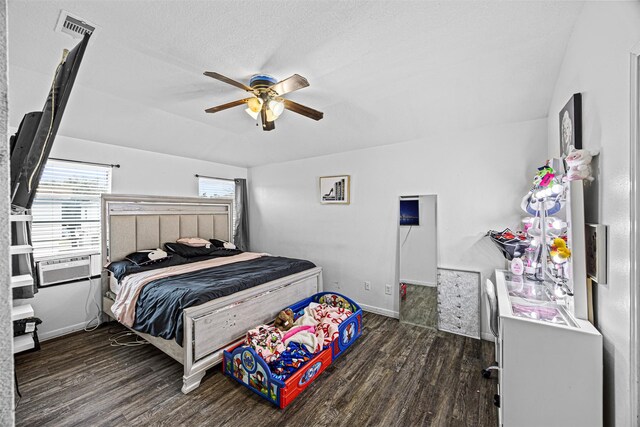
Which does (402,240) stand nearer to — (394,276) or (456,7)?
(394,276)

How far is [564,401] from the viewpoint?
1.36 m

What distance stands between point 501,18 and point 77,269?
15.8 ft

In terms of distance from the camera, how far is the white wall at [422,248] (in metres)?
3.39

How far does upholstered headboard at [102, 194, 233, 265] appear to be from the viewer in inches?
137

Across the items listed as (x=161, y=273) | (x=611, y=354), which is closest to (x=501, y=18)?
(x=611, y=354)

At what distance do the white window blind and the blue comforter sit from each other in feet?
6.42

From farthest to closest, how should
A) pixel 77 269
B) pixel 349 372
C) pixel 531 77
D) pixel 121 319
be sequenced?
1. pixel 77 269
2. pixel 121 319
3. pixel 349 372
4. pixel 531 77

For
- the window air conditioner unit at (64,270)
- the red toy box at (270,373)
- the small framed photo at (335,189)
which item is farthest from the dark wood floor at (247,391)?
the small framed photo at (335,189)

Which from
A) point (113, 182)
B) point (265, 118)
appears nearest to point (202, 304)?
point (265, 118)

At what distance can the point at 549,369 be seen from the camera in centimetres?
140

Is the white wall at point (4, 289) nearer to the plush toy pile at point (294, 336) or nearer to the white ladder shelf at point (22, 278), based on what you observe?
the white ladder shelf at point (22, 278)

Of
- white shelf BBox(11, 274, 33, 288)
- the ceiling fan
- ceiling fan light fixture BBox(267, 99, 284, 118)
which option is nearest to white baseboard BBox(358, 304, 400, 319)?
the ceiling fan

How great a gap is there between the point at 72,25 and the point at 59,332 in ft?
10.9

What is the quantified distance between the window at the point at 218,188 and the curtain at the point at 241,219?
67mm
